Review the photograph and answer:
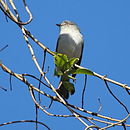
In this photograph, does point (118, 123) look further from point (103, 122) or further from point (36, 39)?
point (36, 39)

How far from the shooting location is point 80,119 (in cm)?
221

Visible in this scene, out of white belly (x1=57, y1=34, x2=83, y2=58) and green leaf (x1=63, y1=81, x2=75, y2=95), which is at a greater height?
white belly (x1=57, y1=34, x2=83, y2=58)

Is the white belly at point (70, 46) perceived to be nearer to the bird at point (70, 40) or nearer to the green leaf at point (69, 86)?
the bird at point (70, 40)

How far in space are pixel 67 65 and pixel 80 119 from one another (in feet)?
2.51

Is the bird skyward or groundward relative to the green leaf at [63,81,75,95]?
skyward

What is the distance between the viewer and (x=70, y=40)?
6.75 m

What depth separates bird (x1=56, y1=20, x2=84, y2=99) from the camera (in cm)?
632

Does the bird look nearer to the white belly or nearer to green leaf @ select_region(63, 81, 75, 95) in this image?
the white belly

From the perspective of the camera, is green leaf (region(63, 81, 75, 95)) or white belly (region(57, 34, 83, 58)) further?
white belly (region(57, 34, 83, 58))

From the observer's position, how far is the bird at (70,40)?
249 inches

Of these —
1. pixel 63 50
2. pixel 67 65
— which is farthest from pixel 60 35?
pixel 67 65

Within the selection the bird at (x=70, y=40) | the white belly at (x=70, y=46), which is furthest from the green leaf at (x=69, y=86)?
the white belly at (x=70, y=46)

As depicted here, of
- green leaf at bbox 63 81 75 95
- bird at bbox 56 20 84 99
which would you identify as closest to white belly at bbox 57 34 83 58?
bird at bbox 56 20 84 99

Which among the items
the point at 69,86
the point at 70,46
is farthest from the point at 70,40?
the point at 69,86
